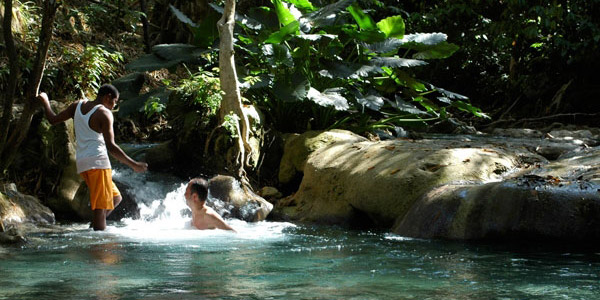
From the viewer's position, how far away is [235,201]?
29.5 feet

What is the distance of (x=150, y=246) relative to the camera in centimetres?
623

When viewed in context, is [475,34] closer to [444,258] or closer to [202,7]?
[202,7]

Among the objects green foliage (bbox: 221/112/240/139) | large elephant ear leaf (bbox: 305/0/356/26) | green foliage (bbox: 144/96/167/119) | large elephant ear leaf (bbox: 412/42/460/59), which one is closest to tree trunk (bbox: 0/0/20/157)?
green foliage (bbox: 144/96/167/119)

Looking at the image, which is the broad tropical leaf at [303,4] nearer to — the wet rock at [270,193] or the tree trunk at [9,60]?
the wet rock at [270,193]

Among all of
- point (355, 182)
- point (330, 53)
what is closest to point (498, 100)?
point (330, 53)

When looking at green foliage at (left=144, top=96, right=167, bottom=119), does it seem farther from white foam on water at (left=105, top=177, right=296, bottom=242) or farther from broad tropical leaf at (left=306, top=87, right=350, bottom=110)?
broad tropical leaf at (left=306, top=87, right=350, bottom=110)

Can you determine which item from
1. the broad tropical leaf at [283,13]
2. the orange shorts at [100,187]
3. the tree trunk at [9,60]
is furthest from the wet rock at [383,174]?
the tree trunk at [9,60]

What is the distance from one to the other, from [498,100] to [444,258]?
595 inches

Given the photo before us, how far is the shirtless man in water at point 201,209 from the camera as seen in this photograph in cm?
735

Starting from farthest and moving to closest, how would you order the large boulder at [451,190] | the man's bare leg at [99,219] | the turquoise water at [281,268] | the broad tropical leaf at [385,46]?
1. the broad tropical leaf at [385,46]
2. the man's bare leg at [99,219]
3. the large boulder at [451,190]
4. the turquoise water at [281,268]

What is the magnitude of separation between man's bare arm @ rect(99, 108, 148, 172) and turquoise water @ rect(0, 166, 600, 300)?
0.72 metres

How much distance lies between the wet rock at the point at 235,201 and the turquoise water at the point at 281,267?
1212 millimetres

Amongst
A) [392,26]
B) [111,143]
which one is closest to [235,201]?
[111,143]

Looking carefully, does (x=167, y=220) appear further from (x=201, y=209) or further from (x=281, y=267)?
(x=281, y=267)
